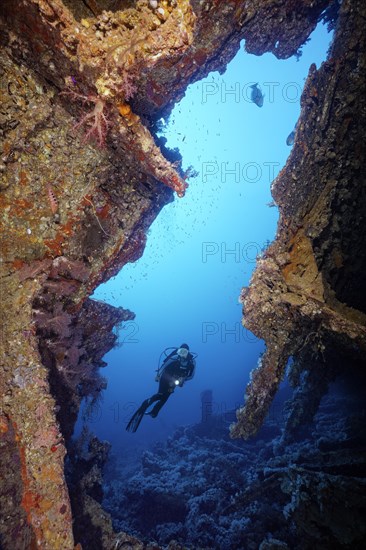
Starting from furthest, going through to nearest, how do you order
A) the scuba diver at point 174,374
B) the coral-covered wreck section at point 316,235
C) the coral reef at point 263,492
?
the scuba diver at point 174,374
the coral reef at point 263,492
the coral-covered wreck section at point 316,235

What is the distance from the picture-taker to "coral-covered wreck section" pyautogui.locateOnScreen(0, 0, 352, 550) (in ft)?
8.64

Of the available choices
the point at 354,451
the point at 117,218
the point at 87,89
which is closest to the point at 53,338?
the point at 117,218

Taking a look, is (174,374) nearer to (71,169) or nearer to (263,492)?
(263,492)

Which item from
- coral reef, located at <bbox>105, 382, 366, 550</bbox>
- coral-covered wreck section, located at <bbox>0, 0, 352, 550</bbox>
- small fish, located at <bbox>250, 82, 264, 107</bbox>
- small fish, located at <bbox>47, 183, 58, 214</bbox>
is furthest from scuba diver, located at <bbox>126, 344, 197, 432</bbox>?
small fish, located at <bbox>250, 82, 264, 107</bbox>

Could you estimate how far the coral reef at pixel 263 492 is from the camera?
4031mm

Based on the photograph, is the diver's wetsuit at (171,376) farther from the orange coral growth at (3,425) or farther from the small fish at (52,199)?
the small fish at (52,199)

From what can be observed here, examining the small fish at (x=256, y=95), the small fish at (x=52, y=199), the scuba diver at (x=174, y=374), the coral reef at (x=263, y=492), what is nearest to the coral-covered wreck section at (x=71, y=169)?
the small fish at (x=52, y=199)

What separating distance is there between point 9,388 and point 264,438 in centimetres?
1284

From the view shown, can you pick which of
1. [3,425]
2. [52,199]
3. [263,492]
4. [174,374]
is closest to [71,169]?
[52,199]

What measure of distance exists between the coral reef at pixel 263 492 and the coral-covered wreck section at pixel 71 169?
2.04m

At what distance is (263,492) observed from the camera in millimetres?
6152

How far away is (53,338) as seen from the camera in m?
3.90

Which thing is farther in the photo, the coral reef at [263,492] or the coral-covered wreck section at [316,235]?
the coral reef at [263,492]

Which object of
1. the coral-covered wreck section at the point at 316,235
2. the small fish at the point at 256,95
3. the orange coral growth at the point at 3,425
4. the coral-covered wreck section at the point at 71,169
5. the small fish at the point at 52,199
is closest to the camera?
the coral-covered wreck section at the point at 71,169
